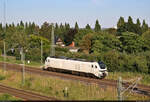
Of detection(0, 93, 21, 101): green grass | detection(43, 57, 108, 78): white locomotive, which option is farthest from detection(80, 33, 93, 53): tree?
detection(0, 93, 21, 101): green grass

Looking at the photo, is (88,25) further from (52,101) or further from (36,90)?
(52,101)

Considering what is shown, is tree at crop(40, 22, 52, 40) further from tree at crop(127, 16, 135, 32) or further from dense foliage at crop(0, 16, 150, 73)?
tree at crop(127, 16, 135, 32)

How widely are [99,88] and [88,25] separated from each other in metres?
81.4

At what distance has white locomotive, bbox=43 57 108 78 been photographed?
34934 mm

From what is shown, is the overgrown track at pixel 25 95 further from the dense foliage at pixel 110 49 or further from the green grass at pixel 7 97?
the dense foliage at pixel 110 49

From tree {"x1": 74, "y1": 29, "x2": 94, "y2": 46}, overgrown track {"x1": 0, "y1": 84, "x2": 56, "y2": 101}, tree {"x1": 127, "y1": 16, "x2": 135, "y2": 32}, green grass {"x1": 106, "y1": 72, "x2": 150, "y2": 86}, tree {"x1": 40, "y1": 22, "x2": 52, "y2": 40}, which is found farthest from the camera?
tree {"x1": 40, "y1": 22, "x2": 52, "y2": 40}

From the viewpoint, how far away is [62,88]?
3306cm

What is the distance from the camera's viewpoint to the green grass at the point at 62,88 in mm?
28053

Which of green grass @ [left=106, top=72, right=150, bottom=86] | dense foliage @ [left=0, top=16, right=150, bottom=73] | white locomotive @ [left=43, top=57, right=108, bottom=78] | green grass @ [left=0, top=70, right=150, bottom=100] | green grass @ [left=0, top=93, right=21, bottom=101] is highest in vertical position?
dense foliage @ [left=0, top=16, right=150, bottom=73]

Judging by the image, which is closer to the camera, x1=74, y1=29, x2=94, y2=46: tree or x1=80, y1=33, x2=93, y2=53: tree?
x1=80, y1=33, x2=93, y2=53: tree

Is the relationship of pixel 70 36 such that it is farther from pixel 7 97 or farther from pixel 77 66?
pixel 7 97

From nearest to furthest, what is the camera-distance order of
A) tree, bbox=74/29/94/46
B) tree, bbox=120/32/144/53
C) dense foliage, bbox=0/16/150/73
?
dense foliage, bbox=0/16/150/73
tree, bbox=120/32/144/53
tree, bbox=74/29/94/46

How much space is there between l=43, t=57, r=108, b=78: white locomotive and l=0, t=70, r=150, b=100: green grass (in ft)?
12.5

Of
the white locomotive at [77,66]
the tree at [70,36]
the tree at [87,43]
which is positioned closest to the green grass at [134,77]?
the white locomotive at [77,66]
